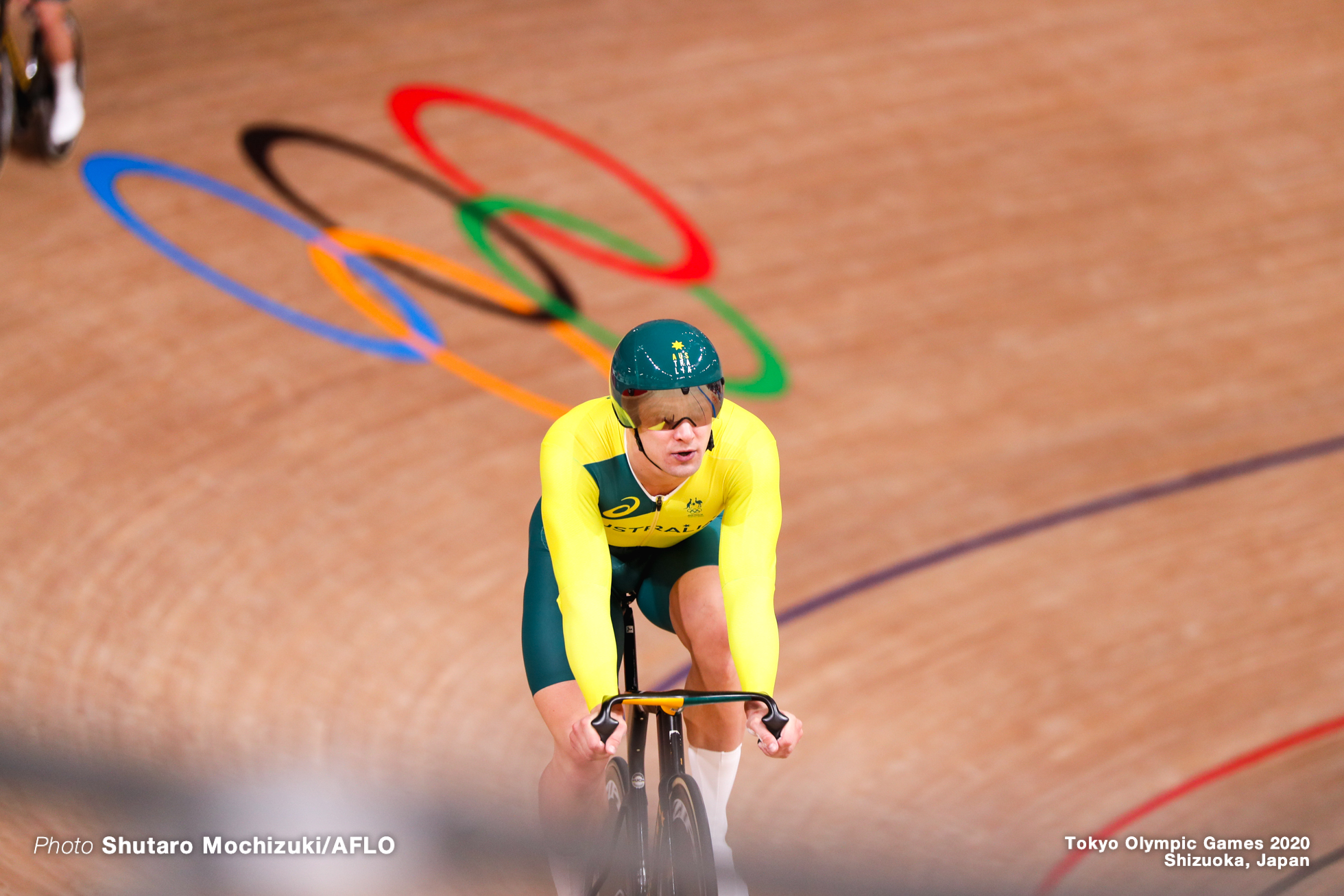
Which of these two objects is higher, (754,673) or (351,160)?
(351,160)

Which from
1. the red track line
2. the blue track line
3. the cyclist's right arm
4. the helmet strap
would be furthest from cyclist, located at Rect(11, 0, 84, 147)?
the red track line

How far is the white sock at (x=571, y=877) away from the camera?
7.39 feet

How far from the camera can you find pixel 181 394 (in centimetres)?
455

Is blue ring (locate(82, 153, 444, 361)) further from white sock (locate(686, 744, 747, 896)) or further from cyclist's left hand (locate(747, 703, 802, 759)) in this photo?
cyclist's left hand (locate(747, 703, 802, 759))

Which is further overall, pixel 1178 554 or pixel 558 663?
pixel 1178 554

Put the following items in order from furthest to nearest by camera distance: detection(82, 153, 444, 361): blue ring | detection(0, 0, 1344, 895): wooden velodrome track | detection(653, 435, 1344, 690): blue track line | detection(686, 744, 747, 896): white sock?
detection(82, 153, 444, 361): blue ring, detection(653, 435, 1344, 690): blue track line, detection(0, 0, 1344, 895): wooden velodrome track, detection(686, 744, 747, 896): white sock

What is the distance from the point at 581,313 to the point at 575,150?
114cm

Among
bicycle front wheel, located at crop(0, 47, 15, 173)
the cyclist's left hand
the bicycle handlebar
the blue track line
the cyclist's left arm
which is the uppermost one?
bicycle front wheel, located at crop(0, 47, 15, 173)

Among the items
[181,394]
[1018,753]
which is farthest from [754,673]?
[181,394]

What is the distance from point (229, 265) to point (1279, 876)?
164 inches

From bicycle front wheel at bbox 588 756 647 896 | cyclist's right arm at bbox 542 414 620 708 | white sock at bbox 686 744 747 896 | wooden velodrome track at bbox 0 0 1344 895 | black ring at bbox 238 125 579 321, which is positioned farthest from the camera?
black ring at bbox 238 125 579 321

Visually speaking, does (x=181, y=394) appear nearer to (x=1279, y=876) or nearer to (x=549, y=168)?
(x=549, y=168)

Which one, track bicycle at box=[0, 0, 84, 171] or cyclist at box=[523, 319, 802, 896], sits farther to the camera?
track bicycle at box=[0, 0, 84, 171]

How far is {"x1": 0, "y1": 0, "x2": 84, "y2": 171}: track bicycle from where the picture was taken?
16.5ft
